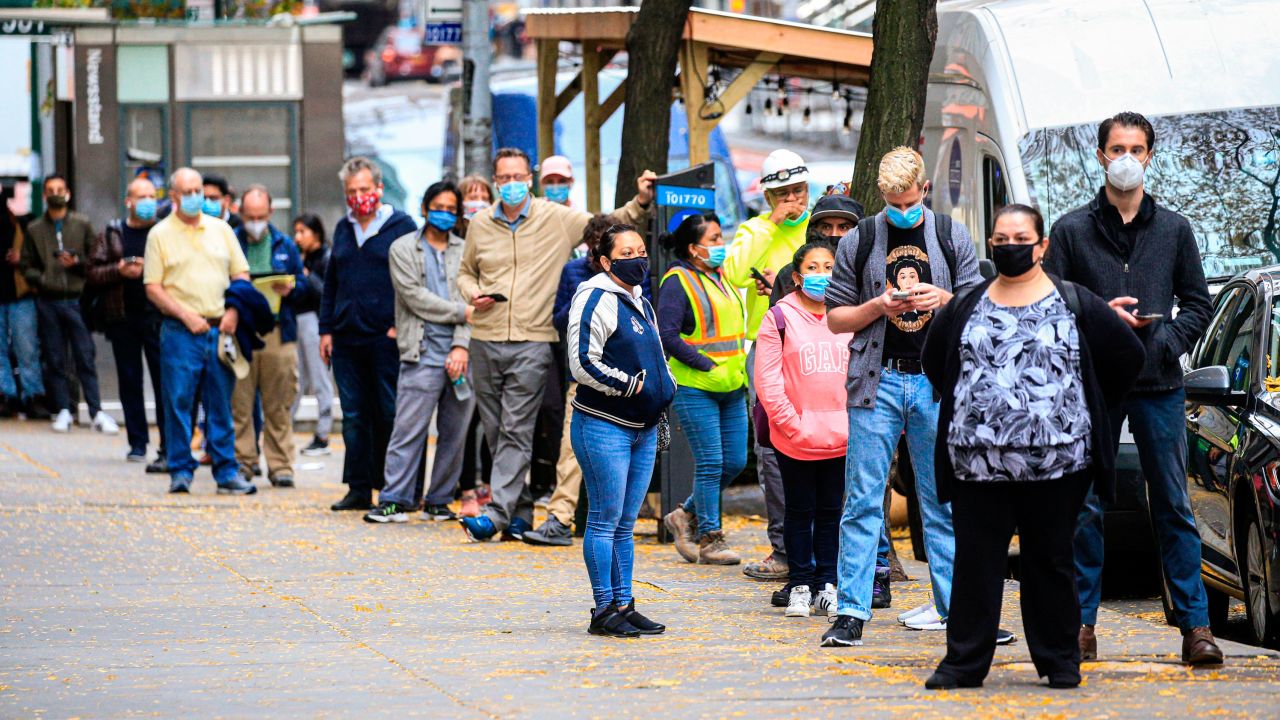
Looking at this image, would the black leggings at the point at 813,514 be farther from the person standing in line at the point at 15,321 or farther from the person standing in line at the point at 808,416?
the person standing in line at the point at 15,321

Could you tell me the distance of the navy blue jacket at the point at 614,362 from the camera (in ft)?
27.7

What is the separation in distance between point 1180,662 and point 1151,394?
102cm

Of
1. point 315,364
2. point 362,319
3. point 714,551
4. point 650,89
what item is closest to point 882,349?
point 714,551

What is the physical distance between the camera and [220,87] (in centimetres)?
2044

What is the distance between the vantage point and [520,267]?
1166 cm

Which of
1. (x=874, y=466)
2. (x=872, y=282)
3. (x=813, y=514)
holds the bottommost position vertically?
(x=813, y=514)

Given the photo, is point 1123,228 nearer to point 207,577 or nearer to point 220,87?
point 207,577

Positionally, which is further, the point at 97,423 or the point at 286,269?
the point at 97,423

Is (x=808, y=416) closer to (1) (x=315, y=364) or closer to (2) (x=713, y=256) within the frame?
(2) (x=713, y=256)

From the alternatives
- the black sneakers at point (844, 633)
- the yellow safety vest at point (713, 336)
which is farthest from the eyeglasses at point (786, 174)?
the black sneakers at point (844, 633)

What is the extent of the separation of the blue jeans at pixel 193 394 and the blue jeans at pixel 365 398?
1129 mm

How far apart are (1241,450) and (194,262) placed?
7.69 m

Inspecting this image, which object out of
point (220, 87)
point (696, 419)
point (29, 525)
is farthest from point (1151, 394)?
point (220, 87)

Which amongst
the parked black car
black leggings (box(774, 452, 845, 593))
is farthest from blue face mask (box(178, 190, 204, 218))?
the parked black car
